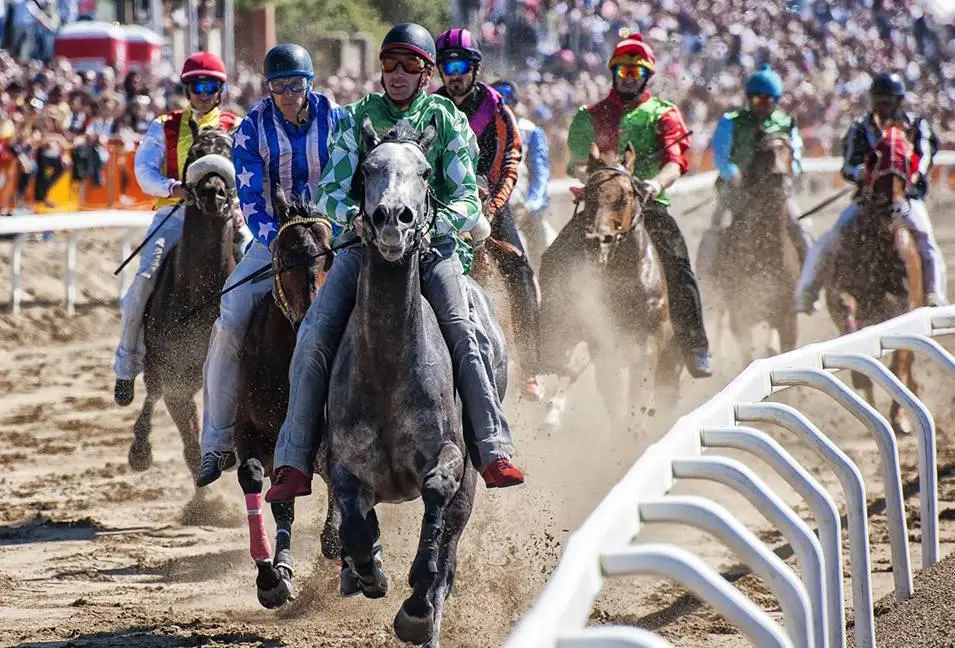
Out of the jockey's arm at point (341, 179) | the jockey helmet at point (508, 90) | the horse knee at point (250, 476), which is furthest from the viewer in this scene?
the jockey helmet at point (508, 90)

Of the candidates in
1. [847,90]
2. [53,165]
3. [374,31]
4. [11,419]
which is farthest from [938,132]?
[11,419]

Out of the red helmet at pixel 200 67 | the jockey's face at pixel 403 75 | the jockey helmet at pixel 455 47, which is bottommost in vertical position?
the jockey's face at pixel 403 75

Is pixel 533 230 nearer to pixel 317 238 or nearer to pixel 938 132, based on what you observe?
pixel 317 238

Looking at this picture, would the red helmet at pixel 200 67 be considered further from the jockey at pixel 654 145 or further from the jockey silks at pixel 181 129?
the jockey at pixel 654 145

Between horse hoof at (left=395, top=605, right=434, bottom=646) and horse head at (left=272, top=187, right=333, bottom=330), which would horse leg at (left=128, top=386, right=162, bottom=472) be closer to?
horse head at (left=272, top=187, right=333, bottom=330)

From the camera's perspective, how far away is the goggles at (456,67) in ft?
29.7

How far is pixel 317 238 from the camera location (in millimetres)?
6777

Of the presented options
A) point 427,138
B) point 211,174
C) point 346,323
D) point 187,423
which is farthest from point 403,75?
point 187,423

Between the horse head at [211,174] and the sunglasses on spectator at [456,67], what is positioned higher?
the sunglasses on spectator at [456,67]

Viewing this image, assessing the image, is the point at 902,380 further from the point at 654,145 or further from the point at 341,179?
the point at 341,179

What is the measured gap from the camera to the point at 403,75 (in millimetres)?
6410

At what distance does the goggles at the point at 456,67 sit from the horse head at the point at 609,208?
128cm

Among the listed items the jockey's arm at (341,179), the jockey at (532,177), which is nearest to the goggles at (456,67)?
the jockey at (532,177)

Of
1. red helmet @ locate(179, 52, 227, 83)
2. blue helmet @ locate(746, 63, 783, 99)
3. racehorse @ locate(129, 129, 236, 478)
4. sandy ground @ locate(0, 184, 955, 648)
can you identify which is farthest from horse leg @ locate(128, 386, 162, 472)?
blue helmet @ locate(746, 63, 783, 99)
